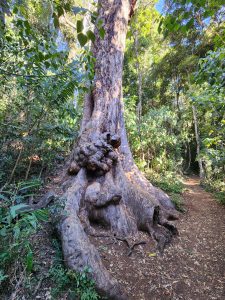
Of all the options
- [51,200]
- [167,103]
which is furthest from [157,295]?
[167,103]

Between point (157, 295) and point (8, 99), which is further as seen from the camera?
point (8, 99)

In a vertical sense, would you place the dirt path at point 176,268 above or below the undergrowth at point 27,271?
below

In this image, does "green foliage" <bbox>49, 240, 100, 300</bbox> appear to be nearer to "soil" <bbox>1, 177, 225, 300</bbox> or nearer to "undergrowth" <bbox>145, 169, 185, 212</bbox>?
"soil" <bbox>1, 177, 225, 300</bbox>

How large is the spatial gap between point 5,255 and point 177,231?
9.76ft

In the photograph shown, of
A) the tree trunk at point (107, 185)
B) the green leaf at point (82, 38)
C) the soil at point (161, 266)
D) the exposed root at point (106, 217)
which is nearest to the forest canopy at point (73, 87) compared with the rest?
the green leaf at point (82, 38)

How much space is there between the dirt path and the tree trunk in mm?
254

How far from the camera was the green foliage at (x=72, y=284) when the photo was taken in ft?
6.18

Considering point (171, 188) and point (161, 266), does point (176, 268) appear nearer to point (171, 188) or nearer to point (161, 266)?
point (161, 266)

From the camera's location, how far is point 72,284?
1973 millimetres

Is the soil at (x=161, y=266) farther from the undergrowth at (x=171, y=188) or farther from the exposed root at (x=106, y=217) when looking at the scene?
the undergrowth at (x=171, y=188)

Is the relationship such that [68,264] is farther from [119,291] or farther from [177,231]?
[177,231]

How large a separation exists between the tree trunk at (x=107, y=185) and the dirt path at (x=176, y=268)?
0.83 feet

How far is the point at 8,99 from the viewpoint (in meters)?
3.89

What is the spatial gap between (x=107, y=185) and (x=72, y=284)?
1.66m
